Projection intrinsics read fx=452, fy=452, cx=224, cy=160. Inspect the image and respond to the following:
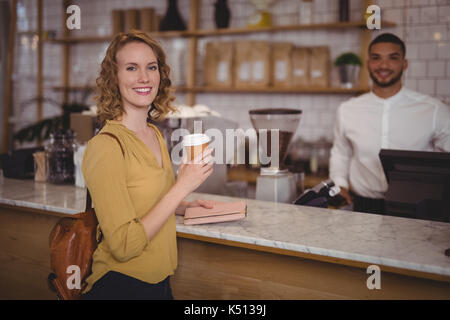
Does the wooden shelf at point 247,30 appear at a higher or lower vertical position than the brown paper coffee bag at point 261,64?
higher

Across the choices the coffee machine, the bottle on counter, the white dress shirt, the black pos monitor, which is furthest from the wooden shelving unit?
the bottle on counter

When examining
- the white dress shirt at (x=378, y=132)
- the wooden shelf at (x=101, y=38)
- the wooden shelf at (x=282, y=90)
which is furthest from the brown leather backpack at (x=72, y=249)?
the wooden shelf at (x=101, y=38)

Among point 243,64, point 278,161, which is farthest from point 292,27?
point 278,161

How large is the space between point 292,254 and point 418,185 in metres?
0.76

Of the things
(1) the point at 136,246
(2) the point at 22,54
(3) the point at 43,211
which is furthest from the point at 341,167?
(2) the point at 22,54

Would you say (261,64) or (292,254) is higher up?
(261,64)

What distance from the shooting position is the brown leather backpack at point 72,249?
1418mm

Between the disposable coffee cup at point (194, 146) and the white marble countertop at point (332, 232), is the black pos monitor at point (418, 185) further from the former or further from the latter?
the disposable coffee cup at point (194, 146)

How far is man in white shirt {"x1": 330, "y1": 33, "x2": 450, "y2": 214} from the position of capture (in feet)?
9.70

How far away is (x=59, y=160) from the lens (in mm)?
2627

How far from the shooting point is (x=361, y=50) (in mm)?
3898

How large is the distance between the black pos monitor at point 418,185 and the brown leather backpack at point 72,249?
51.0 inches

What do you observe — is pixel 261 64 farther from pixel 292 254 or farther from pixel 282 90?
pixel 292 254

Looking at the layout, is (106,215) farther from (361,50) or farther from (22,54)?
(22,54)
